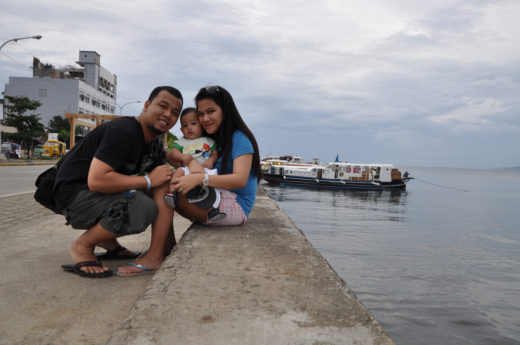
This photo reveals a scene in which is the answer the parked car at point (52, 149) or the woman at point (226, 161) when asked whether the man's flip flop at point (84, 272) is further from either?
the parked car at point (52, 149)

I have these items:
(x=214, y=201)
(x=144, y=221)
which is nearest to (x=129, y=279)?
(x=144, y=221)

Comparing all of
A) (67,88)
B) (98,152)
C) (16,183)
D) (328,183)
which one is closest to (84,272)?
(98,152)

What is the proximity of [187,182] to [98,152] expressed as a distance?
636 mm

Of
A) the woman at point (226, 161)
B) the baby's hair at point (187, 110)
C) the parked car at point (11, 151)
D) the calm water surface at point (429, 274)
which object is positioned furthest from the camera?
the parked car at point (11, 151)

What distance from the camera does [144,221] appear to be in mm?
2613

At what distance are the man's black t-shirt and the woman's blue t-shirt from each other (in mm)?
692

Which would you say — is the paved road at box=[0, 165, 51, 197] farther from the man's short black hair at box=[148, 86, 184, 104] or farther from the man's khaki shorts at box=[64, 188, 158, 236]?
the man's short black hair at box=[148, 86, 184, 104]

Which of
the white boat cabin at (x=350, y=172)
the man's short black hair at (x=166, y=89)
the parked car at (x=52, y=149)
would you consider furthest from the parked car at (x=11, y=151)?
the man's short black hair at (x=166, y=89)

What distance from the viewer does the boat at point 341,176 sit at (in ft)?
121

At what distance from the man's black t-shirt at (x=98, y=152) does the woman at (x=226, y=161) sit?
391 millimetres

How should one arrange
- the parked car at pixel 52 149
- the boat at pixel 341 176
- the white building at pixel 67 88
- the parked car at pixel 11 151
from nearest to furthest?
the parked car at pixel 11 151 < the parked car at pixel 52 149 < the boat at pixel 341 176 < the white building at pixel 67 88

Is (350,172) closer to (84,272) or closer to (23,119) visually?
(23,119)

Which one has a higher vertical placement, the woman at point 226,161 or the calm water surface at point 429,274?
the woman at point 226,161

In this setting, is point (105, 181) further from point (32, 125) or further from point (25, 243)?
point (32, 125)
